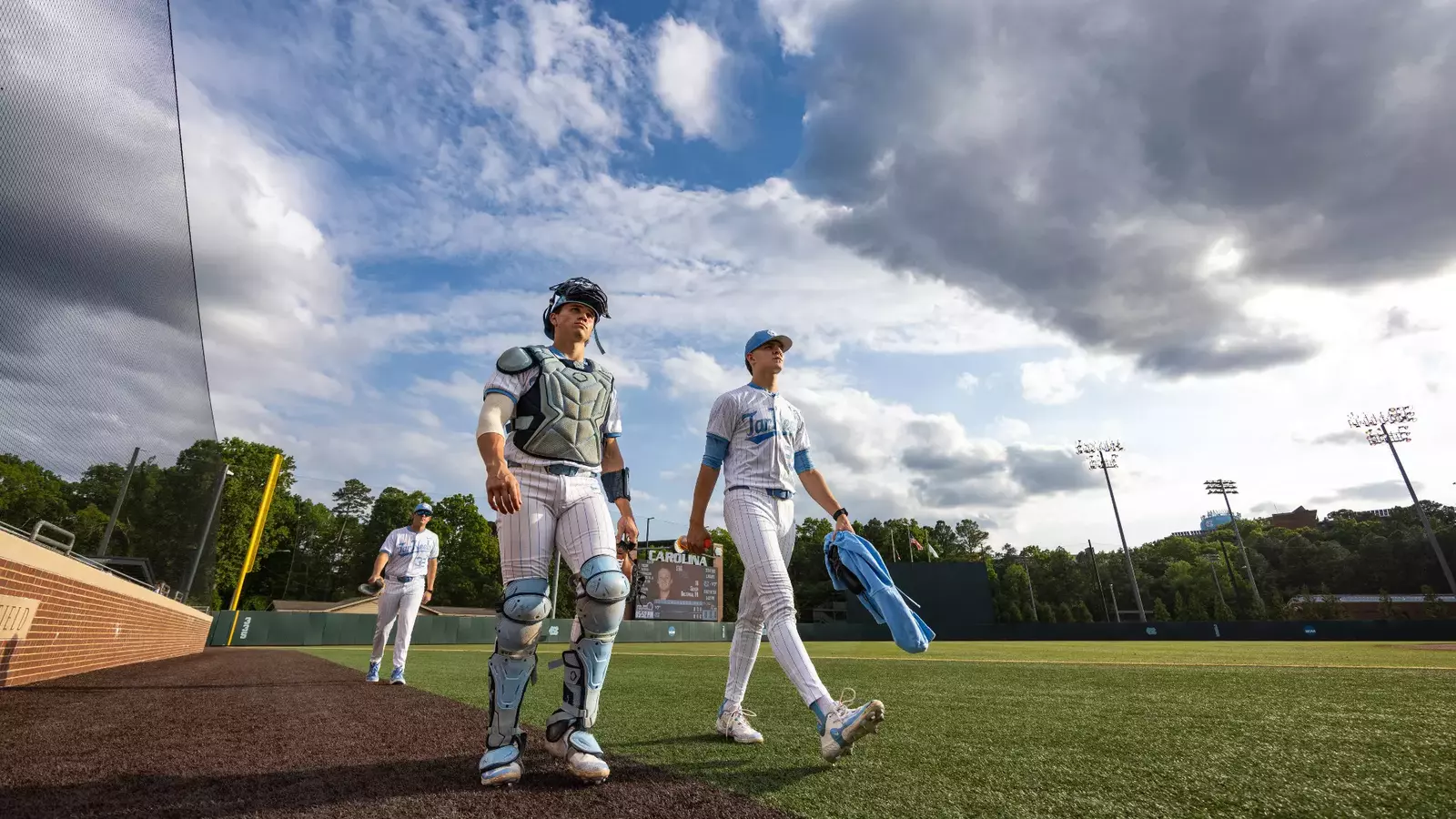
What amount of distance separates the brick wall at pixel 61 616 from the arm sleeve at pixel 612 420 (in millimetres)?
4811

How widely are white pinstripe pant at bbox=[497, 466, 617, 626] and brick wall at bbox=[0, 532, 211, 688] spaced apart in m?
4.69

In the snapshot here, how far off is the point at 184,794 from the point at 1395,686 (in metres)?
7.76

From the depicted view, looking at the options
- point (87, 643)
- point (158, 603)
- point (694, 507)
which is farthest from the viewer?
point (158, 603)

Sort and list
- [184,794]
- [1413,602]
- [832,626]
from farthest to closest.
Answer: [1413,602] < [832,626] < [184,794]

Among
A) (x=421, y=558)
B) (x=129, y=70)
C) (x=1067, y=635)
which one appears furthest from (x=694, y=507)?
(x=1067, y=635)

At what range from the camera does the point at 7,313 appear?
13.5 feet

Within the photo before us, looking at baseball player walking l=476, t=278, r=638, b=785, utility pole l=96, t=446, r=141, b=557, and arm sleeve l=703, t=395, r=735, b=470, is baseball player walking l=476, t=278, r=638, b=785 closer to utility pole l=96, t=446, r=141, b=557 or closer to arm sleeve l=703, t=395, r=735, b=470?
arm sleeve l=703, t=395, r=735, b=470

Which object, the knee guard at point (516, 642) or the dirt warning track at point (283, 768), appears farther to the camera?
the knee guard at point (516, 642)

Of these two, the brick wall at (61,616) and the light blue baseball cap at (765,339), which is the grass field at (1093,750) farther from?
the brick wall at (61,616)

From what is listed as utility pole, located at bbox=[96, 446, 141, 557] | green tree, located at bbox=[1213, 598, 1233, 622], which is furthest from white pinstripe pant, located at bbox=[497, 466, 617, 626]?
green tree, located at bbox=[1213, 598, 1233, 622]

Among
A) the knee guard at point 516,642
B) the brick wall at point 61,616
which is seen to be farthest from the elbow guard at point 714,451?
the brick wall at point 61,616

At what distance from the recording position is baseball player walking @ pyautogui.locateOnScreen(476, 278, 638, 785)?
2.49m

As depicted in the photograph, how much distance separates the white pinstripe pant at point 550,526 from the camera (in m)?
2.69

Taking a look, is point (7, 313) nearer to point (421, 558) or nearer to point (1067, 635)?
point (421, 558)
